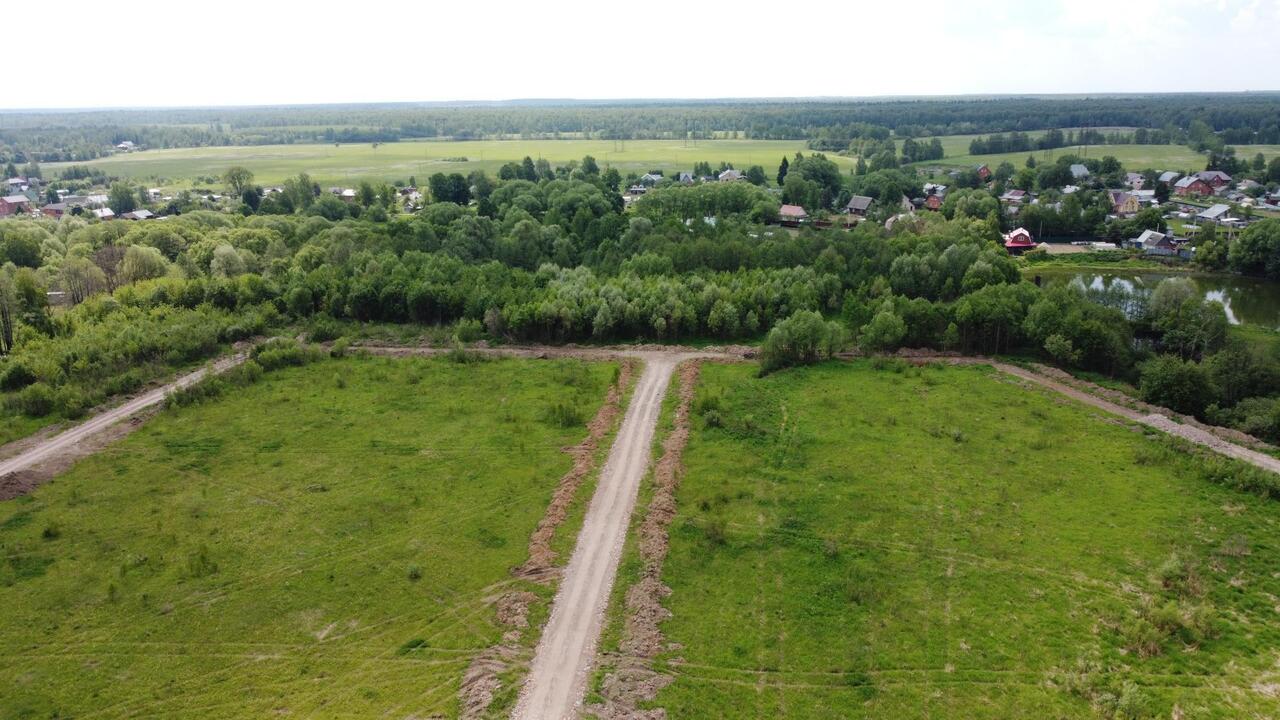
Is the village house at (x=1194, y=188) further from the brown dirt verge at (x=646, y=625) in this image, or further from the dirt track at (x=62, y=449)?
the dirt track at (x=62, y=449)


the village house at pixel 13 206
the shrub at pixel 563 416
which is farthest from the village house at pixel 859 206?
the village house at pixel 13 206

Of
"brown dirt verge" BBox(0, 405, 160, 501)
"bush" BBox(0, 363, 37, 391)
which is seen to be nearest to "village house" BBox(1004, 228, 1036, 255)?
"brown dirt verge" BBox(0, 405, 160, 501)

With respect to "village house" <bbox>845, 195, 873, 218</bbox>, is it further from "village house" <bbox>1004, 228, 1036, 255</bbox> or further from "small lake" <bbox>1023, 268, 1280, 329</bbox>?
"small lake" <bbox>1023, 268, 1280, 329</bbox>

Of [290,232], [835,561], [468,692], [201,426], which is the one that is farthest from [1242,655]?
[290,232]

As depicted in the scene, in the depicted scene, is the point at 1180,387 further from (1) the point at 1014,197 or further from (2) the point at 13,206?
(2) the point at 13,206

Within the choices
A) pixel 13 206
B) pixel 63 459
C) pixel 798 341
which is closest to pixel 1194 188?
pixel 798 341

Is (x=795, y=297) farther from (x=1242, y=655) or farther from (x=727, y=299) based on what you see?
(x=1242, y=655)

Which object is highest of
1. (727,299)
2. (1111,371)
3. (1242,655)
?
(727,299)
